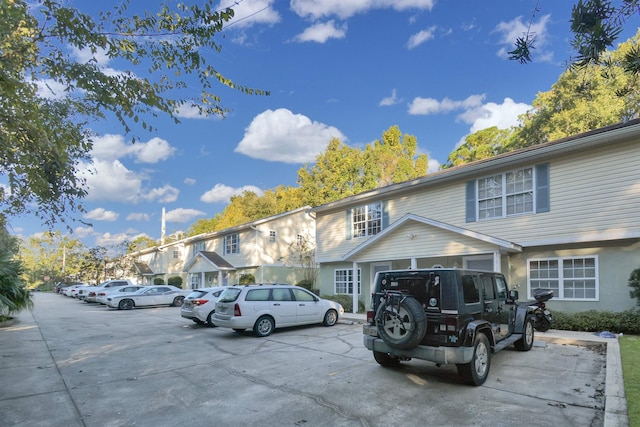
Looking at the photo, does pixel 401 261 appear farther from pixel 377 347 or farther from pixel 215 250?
pixel 215 250

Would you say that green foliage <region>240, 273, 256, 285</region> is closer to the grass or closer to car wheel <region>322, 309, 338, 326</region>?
car wheel <region>322, 309, 338, 326</region>

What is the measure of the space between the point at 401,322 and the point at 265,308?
6459 mm

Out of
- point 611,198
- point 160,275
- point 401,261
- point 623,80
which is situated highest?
point 623,80

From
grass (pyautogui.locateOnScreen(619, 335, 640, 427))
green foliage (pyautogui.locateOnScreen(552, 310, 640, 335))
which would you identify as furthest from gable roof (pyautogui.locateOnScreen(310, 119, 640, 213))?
grass (pyautogui.locateOnScreen(619, 335, 640, 427))

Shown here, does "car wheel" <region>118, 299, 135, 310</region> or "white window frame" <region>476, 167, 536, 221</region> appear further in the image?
"car wheel" <region>118, 299, 135, 310</region>

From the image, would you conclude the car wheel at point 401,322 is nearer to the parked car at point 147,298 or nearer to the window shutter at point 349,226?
the window shutter at point 349,226

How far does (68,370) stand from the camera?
8.00m

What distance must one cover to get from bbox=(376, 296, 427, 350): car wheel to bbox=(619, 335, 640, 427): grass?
271 centimetres

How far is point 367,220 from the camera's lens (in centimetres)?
1975

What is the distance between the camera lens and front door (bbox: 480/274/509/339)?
7242 mm

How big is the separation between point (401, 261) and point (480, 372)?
11.6 metres

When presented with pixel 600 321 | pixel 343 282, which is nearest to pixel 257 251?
pixel 343 282

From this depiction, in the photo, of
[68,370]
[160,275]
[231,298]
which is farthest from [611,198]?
[160,275]

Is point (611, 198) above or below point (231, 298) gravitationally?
above
